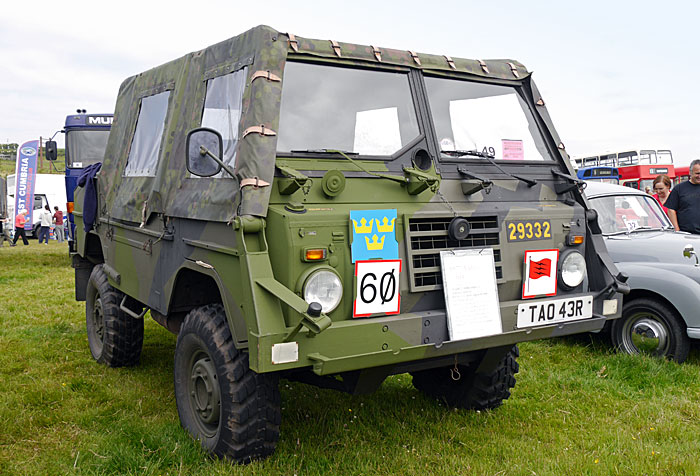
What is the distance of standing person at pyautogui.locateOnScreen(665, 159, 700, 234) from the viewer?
26.1ft

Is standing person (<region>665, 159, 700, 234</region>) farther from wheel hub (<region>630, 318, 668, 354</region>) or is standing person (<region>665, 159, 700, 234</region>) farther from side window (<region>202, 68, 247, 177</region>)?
side window (<region>202, 68, 247, 177</region>)

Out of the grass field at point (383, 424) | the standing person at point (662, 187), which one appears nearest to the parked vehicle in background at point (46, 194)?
the grass field at point (383, 424)

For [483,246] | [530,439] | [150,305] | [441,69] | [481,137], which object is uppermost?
[441,69]

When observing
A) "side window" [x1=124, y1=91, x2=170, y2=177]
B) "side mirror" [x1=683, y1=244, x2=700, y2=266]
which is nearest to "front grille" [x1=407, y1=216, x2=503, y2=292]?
"side window" [x1=124, y1=91, x2=170, y2=177]

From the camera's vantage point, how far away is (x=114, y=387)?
5.33 m

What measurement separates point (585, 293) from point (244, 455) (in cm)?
229

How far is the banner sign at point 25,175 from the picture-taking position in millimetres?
24156

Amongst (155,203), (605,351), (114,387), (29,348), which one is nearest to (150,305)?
(155,203)

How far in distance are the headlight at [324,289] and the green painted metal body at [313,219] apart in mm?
41

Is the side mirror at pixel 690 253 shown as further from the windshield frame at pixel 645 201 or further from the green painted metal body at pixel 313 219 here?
the green painted metal body at pixel 313 219

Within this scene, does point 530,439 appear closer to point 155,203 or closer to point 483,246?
point 483,246

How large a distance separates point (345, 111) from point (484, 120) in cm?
113

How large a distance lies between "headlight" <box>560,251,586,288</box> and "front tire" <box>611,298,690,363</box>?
258cm

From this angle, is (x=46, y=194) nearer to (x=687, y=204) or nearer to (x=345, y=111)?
(x=687, y=204)
